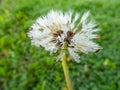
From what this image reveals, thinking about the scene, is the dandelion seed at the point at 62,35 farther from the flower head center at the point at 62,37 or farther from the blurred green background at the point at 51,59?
the blurred green background at the point at 51,59

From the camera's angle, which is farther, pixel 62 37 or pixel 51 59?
pixel 51 59

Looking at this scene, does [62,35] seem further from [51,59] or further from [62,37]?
[51,59]

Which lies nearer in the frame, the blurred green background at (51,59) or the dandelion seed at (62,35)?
the dandelion seed at (62,35)

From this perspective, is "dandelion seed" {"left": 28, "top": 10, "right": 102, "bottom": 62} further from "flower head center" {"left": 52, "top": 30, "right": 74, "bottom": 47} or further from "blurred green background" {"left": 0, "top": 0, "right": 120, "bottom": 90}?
"blurred green background" {"left": 0, "top": 0, "right": 120, "bottom": 90}

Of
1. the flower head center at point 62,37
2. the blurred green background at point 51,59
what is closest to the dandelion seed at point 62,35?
the flower head center at point 62,37

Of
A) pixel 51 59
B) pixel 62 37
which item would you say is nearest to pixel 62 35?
pixel 62 37
